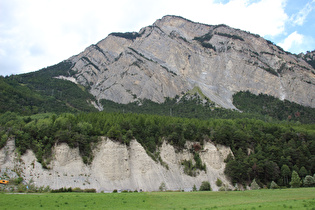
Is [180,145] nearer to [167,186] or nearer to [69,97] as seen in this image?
[167,186]

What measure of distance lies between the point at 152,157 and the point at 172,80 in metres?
115

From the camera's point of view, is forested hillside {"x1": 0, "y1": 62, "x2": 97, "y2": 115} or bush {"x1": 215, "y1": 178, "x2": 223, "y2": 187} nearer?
bush {"x1": 215, "y1": 178, "x2": 223, "y2": 187}

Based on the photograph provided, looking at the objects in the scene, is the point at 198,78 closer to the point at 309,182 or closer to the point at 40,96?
the point at 40,96

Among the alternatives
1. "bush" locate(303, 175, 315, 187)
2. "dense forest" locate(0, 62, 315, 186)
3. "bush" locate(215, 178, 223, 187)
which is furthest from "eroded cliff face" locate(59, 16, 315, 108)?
"bush" locate(303, 175, 315, 187)

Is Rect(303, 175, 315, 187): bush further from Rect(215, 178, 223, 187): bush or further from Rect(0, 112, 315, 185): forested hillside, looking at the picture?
Rect(215, 178, 223, 187): bush

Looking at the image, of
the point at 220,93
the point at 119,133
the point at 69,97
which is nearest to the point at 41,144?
the point at 119,133

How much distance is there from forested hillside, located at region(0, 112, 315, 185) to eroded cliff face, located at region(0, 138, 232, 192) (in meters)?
2.00

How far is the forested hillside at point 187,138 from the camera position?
209ft

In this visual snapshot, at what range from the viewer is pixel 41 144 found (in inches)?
2440

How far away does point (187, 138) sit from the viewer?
8112cm

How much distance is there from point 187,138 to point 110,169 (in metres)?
28.3

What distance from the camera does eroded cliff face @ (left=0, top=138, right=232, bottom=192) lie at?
55531 mm

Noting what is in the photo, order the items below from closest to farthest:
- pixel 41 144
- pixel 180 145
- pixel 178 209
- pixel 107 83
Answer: pixel 178 209 → pixel 41 144 → pixel 180 145 → pixel 107 83

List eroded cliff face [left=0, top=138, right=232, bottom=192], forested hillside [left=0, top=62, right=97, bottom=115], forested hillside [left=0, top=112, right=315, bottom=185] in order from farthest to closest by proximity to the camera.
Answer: forested hillside [left=0, top=62, right=97, bottom=115], forested hillside [left=0, top=112, right=315, bottom=185], eroded cliff face [left=0, top=138, right=232, bottom=192]
